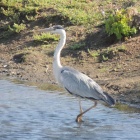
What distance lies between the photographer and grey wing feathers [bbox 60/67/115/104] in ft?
32.4

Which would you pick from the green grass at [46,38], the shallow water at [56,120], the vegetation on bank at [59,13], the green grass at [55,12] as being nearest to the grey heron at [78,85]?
the shallow water at [56,120]

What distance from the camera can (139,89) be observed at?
35.9 feet

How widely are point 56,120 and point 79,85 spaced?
80cm

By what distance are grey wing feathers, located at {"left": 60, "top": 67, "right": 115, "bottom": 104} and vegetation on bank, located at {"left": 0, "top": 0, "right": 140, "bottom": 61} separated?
3513mm

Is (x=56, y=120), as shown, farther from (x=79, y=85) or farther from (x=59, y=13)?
(x=59, y=13)

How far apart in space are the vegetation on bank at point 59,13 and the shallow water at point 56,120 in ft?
10.0

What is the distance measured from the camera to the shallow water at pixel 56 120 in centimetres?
880

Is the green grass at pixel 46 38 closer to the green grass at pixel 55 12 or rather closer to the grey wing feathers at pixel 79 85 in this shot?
the green grass at pixel 55 12

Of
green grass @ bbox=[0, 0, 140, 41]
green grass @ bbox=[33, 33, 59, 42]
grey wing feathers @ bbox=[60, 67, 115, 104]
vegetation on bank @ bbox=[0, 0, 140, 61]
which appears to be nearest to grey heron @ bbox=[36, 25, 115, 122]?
grey wing feathers @ bbox=[60, 67, 115, 104]

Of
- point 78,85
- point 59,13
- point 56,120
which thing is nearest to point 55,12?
point 59,13

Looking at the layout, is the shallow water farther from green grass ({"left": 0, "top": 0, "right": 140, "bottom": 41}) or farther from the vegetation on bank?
green grass ({"left": 0, "top": 0, "right": 140, "bottom": 41})

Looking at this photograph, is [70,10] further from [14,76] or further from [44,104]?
[44,104]

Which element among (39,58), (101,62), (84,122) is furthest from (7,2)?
(84,122)

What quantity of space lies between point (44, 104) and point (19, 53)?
3.75 meters
